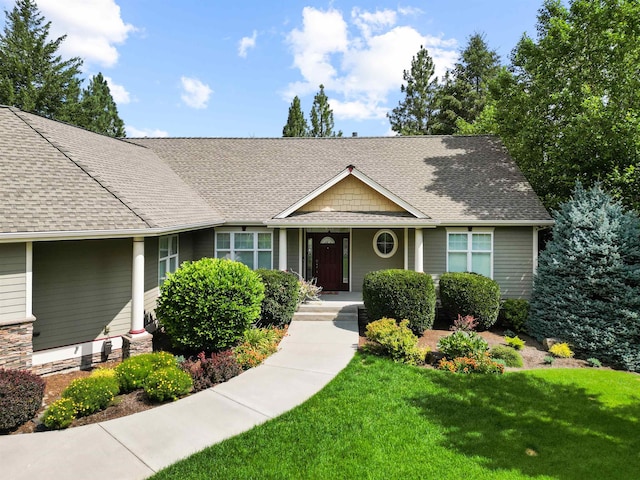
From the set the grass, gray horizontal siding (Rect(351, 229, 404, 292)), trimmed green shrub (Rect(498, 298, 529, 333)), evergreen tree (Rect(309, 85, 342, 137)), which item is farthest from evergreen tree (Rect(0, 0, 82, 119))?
trimmed green shrub (Rect(498, 298, 529, 333))

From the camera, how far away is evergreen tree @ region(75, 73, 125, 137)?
30078 mm

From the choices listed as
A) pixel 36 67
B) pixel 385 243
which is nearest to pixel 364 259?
pixel 385 243

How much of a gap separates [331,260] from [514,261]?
6334 mm

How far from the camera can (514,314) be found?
1144 cm

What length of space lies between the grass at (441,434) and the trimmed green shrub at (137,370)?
258cm

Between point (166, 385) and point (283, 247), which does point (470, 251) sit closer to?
point (283, 247)

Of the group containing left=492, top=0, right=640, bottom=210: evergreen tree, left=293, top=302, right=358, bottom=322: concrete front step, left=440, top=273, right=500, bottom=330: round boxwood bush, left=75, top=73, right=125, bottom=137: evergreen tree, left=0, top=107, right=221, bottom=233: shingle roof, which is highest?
left=75, top=73, right=125, bottom=137: evergreen tree

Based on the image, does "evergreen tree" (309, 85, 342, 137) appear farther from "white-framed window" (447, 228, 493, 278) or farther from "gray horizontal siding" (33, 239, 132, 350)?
"gray horizontal siding" (33, 239, 132, 350)

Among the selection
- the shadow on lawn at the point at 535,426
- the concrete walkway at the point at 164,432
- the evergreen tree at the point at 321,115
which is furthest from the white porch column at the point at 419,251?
the evergreen tree at the point at 321,115

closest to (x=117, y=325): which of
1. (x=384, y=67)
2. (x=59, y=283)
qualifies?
(x=59, y=283)

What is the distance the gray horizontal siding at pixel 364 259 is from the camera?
44.9ft

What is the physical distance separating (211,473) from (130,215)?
19.7 ft

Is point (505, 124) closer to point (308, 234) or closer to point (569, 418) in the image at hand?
point (308, 234)

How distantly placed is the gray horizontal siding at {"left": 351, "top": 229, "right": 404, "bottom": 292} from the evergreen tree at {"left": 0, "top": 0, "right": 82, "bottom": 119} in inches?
1091
